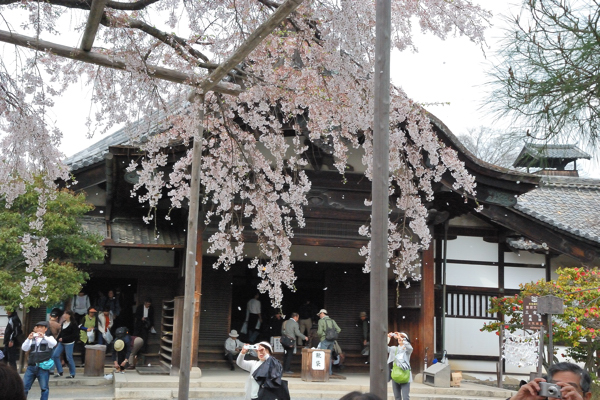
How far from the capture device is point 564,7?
13.9 feet

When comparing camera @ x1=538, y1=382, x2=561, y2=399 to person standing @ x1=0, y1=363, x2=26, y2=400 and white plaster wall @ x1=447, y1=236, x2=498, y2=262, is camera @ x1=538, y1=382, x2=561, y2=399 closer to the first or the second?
person standing @ x1=0, y1=363, x2=26, y2=400

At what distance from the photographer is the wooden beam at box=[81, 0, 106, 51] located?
199 inches

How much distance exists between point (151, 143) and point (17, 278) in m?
4.56

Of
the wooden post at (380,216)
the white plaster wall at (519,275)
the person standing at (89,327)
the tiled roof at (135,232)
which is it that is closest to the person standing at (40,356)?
the tiled roof at (135,232)

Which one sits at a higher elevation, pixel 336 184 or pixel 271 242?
pixel 336 184

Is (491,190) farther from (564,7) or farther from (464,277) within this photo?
(564,7)

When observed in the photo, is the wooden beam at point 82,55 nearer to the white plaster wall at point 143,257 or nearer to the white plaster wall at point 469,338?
the white plaster wall at point 143,257

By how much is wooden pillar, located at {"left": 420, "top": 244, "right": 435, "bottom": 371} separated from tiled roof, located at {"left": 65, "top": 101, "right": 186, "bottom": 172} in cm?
605

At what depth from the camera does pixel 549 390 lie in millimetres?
2721

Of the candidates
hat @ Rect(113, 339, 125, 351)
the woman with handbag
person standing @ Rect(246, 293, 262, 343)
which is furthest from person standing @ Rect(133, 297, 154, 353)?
the woman with handbag

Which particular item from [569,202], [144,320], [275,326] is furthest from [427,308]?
[569,202]

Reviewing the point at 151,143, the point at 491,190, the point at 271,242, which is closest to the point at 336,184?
the point at 491,190

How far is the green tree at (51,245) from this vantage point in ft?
34.8

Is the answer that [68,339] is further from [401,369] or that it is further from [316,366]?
[401,369]
